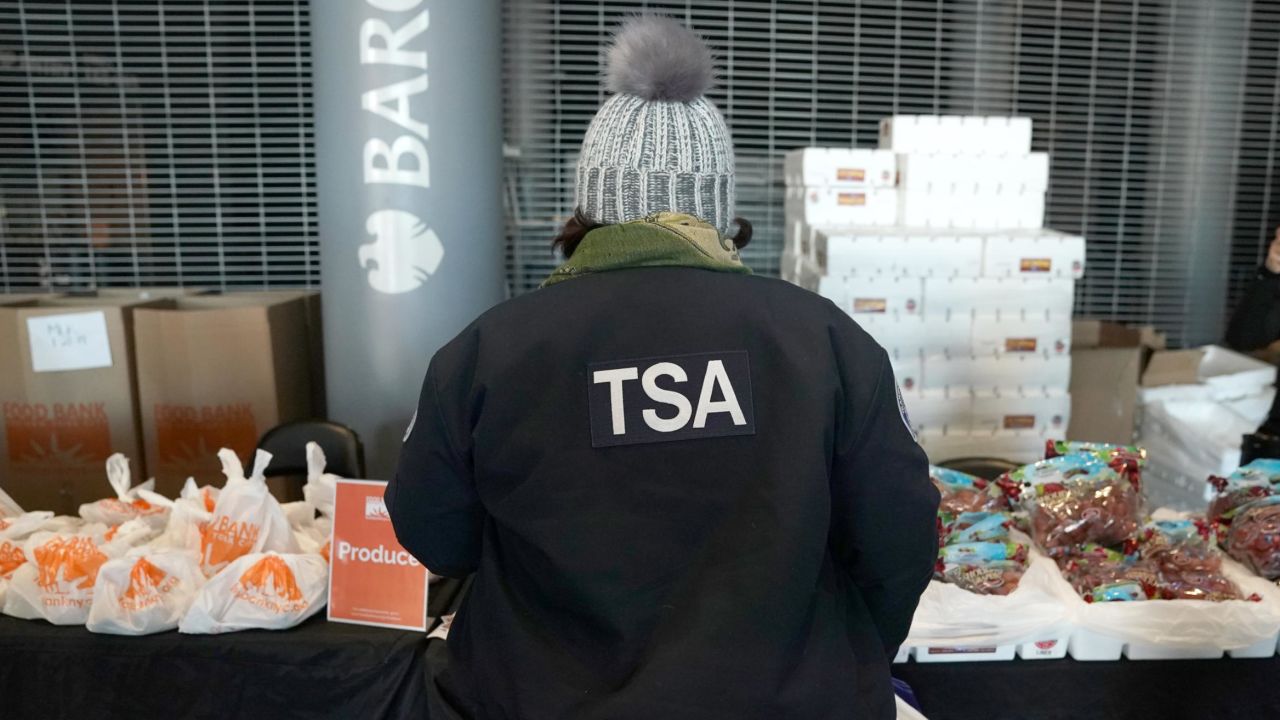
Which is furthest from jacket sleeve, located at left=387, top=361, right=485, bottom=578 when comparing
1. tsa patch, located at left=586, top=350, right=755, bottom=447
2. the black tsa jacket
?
tsa patch, located at left=586, top=350, right=755, bottom=447

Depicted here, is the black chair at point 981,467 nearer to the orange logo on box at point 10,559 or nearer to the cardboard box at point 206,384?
the cardboard box at point 206,384

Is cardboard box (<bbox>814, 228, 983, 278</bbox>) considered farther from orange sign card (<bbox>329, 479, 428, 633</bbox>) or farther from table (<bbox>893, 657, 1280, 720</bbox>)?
orange sign card (<bbox>329, 479, 428, 633</bbox>)

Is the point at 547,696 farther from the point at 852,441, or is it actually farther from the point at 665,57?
the point at 665,57

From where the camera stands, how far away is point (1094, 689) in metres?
1.82

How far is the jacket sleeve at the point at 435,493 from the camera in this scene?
46.3 inches

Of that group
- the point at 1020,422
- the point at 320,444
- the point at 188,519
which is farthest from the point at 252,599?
the point at 1020,422

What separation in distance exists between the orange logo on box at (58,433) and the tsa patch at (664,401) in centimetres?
264

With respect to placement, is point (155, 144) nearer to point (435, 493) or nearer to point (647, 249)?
point (435, 493)

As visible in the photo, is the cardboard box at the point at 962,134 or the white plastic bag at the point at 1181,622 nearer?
the white plastic bag at the point at 1181,622

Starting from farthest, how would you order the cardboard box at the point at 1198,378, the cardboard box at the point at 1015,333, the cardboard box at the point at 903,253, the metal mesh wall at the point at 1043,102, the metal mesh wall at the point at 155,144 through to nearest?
the metal mesh wall at the point at 1043,102, the metal mesh wall at the point at 155,144, the cardboard box at the point at 1198,378, the cardboard box at the point at 1015,333, the cardboard box at the point at 903,253

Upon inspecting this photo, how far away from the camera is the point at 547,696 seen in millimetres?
1149

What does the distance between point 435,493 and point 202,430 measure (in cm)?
226

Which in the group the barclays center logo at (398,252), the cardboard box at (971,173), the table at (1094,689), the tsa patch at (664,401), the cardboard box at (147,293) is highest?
the cardboard box at (971,173)

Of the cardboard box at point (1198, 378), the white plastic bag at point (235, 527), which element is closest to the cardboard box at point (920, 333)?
the cardboard box at point (1198, 378)
